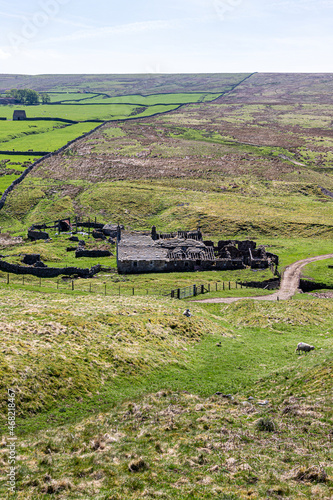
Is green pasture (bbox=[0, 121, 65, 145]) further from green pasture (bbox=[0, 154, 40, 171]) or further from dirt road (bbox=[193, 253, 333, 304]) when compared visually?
dirt road (bbox=[193, 253, 333, 304])

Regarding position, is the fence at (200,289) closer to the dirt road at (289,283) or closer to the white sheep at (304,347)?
the dirt road at (289,283)

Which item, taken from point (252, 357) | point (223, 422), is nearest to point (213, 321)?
point (252, 357)

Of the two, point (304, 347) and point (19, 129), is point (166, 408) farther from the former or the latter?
point (19, 129)

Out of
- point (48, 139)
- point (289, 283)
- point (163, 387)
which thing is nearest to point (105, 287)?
point (289, 283)

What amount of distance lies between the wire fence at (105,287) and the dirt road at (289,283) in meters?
3.48

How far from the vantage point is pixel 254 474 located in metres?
13.8

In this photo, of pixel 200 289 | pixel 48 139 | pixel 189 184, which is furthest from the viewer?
pixel 48 139

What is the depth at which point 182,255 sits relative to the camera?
6512cm

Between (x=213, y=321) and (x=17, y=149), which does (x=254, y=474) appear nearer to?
(x=213, y=321)

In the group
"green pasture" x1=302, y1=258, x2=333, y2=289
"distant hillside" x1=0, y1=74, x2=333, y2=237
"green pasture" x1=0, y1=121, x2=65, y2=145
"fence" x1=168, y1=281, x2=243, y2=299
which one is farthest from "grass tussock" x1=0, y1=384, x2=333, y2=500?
"green pasture" x1=0, y1=121, x2=65, y2=145

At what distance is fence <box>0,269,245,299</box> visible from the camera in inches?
1861

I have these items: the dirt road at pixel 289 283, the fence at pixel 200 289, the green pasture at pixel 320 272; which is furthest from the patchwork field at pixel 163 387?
the dirt road at pixel 289 283

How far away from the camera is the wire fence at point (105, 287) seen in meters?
47.3

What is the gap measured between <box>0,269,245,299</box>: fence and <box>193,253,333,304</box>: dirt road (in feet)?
11.6
